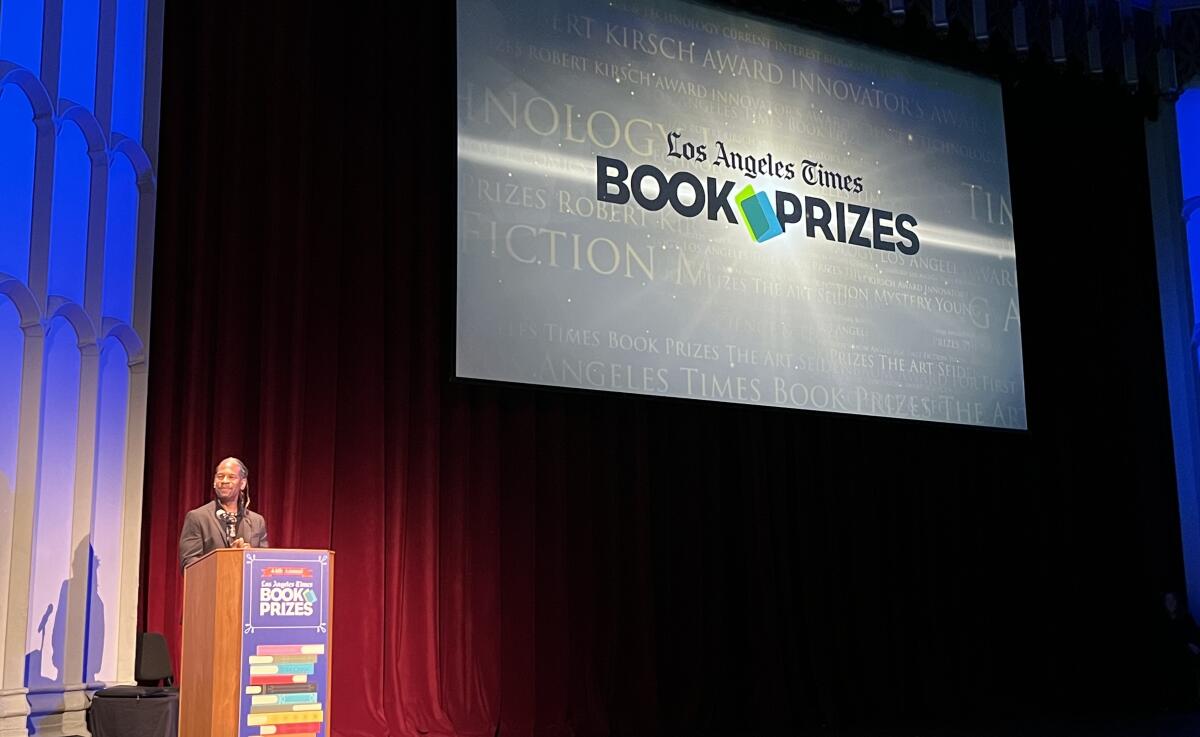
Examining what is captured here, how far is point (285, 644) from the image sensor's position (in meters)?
4.35

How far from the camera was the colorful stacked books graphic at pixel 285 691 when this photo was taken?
4.25 meters

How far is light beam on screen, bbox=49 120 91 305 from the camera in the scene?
218 inches

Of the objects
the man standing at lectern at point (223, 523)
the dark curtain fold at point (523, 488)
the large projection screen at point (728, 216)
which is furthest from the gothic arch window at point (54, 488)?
the large projection screen at point (728, 216)

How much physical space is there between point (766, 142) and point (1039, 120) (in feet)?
8.18

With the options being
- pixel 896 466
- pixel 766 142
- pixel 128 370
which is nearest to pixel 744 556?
pixel 896 466

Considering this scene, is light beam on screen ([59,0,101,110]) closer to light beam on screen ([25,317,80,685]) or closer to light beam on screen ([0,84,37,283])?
light beam on screen ([0,84,37,283])

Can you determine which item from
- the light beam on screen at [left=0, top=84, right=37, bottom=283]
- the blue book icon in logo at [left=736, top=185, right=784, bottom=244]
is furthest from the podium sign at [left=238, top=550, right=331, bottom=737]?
the blue book icon in logo at [left=736, top=185, right=784, bottom=244]

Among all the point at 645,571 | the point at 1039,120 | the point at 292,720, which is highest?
the point at 1039,120

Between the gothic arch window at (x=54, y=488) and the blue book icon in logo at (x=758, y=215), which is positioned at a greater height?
the blue book icon in logo at (x=758, y=215)

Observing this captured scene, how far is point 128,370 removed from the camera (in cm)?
Answer: 582

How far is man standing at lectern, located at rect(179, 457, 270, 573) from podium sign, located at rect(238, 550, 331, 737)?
688mm

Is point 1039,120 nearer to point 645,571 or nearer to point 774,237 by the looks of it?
point 774,237

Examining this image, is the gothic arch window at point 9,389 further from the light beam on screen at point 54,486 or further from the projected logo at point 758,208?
the projected logo at point 758,208

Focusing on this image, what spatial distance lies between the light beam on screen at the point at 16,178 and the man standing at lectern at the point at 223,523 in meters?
1.17
